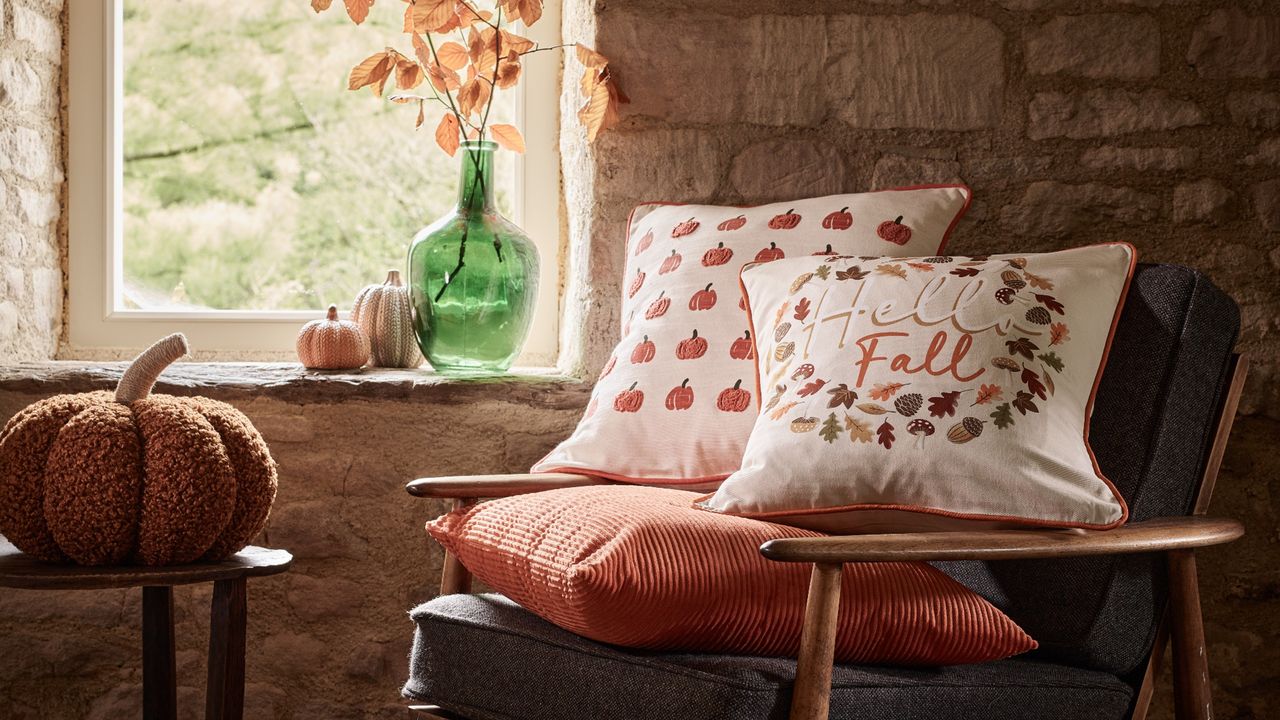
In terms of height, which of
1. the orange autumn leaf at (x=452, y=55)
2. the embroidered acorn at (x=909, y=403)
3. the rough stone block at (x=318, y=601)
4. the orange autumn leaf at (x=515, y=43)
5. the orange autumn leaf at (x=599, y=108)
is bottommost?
the rough stone block at (x=318, y=601)

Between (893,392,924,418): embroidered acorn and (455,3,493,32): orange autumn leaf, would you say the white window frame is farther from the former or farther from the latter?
(893,392,924,418): embroidered acorn

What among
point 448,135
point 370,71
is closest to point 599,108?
point 448,135

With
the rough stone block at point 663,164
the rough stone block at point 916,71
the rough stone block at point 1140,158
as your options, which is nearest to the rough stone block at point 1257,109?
the rough stone block at point 1140,158

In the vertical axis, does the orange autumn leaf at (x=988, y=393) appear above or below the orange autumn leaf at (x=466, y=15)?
below

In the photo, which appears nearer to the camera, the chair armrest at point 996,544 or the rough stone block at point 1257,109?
the chair armrest at point 996,544

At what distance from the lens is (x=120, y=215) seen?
8.36ft

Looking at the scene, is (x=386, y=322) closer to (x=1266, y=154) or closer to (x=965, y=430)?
(x=965, y=430)

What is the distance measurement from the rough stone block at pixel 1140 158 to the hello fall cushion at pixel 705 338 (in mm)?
448

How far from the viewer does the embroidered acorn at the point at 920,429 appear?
4.24 ft

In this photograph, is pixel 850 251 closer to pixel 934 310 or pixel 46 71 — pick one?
pixel 934 310

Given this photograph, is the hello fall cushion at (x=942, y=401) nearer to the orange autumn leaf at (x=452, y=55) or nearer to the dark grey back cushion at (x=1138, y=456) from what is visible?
the dark grey back cushion at (x=1138, y=456)

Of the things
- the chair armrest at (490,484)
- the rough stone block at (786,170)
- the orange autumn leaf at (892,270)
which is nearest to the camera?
the orange autumn leaf at (892,270)

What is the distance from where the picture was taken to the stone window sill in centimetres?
207

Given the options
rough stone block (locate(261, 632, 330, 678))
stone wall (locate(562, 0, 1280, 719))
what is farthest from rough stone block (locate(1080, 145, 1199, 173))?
rough stone block (locate(261, 632, 330, 678))
